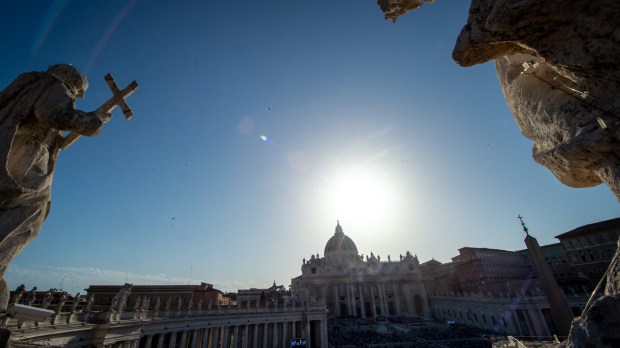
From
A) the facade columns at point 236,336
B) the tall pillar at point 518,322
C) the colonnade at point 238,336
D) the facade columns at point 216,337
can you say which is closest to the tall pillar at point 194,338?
the colonnade at point 238,336

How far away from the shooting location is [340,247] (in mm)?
88812

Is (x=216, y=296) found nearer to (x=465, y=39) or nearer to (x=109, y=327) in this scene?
(x=109, y=327)

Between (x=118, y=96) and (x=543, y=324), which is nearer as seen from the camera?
(x=118, y=96)

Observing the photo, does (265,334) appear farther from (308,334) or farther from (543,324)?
(543,324)

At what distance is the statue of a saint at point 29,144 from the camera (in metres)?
3.85

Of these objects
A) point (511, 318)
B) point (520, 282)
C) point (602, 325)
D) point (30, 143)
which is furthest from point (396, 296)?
point (30, 143)

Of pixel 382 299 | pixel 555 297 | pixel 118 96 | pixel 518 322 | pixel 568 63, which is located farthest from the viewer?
pixel 382 299

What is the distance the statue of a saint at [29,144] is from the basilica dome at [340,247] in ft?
286

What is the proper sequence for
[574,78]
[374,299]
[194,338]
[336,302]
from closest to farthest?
[574,78] → [194,338] → [336,302] → [374,299]

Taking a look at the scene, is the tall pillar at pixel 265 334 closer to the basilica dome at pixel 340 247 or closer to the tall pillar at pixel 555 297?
the tall pillar at pixel 555 297

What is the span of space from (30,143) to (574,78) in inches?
440

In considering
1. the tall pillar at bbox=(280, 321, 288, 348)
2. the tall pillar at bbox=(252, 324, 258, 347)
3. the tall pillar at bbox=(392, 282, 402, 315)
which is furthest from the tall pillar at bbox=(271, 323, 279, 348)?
the tall pillar at bbox=(392, 282, 402, 315)

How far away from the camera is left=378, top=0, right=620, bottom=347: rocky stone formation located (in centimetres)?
484

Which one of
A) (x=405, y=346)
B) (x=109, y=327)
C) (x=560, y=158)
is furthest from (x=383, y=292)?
(x=560, y=158)
